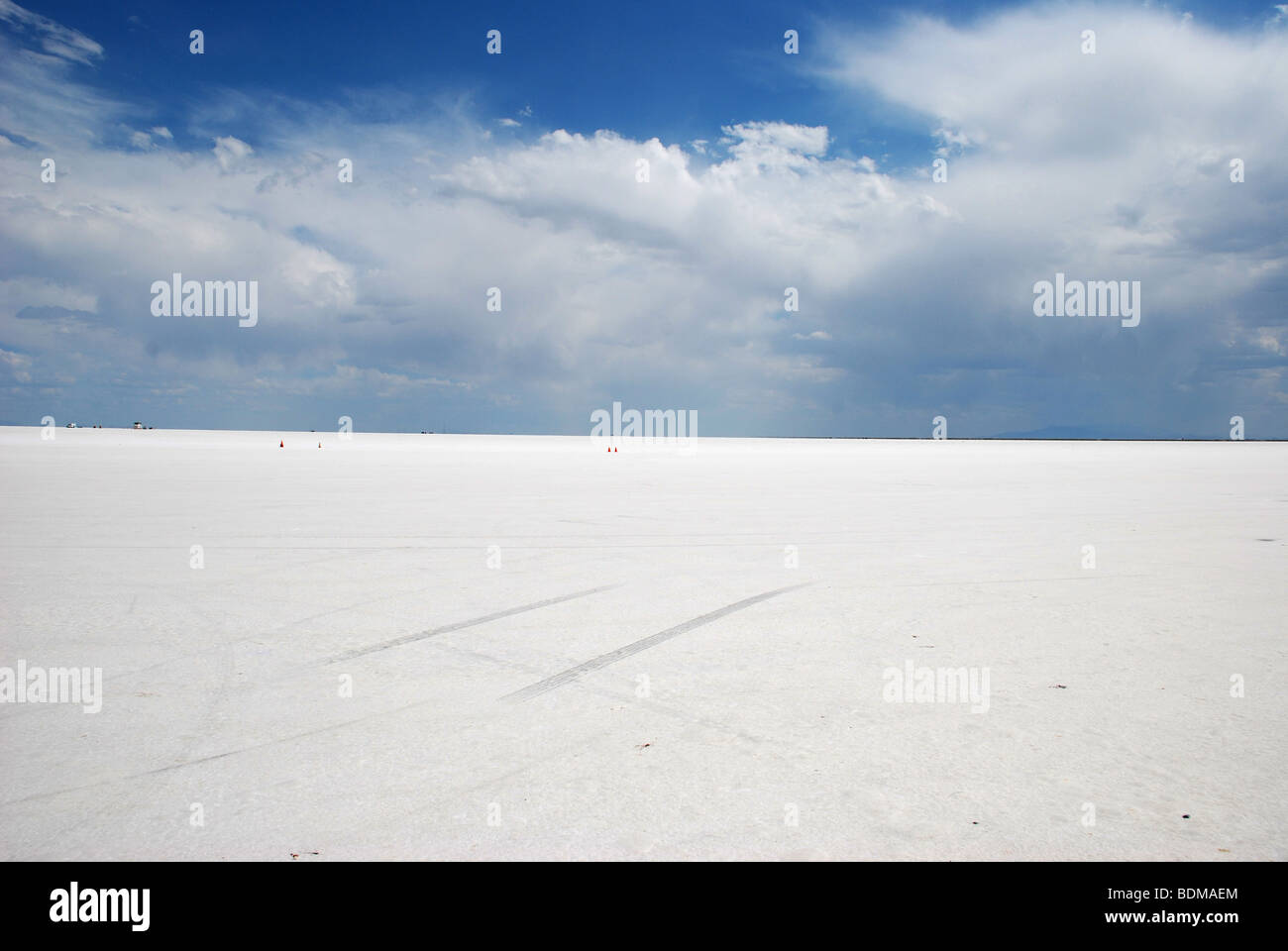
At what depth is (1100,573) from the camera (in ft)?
27.8

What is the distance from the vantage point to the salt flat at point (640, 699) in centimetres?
309

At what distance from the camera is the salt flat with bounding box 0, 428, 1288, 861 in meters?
3.09

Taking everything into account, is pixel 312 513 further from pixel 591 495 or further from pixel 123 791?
pixel 123 791

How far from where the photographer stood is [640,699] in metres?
4.55
